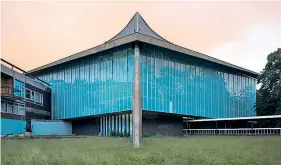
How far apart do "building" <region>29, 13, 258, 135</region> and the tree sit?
3.17 metres

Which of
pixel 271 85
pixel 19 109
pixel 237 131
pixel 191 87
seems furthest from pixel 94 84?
pixel 271 85

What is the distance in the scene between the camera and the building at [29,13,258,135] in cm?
3253

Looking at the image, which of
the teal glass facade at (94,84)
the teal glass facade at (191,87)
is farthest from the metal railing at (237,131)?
the teal glass facade at (94,84)

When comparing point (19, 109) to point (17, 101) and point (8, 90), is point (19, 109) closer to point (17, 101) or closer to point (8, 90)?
point (17, 101)

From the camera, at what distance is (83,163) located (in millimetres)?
9375

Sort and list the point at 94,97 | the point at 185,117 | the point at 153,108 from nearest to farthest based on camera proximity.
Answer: the point at 153,108, the point at 94,97, the point at 185,117

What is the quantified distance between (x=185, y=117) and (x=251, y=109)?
11.6m

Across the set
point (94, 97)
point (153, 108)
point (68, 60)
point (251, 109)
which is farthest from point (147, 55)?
point (251, 109)

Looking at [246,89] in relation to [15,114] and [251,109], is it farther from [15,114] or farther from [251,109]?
[15,114]

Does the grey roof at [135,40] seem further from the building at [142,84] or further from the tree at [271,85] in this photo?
the tree at [271,85]

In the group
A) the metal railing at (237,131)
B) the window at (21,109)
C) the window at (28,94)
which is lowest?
the metal railing at (237,131)

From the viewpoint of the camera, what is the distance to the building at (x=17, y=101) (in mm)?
28031

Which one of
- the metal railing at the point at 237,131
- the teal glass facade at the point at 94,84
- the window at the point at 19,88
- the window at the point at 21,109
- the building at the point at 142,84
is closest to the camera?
the window at the point at 19,88

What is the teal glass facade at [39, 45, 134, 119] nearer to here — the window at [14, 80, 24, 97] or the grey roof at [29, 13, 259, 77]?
the grey roof at [29, 13, 259, 77]
